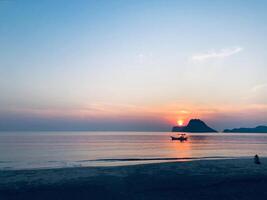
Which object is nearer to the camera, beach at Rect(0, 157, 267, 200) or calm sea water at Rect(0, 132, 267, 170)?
beach at Rect(0, 157, 267, 200)

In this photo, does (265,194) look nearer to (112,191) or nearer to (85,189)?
(112,191)

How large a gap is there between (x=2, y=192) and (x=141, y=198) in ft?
24.7

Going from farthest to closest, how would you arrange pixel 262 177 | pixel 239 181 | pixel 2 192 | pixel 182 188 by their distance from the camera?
pixel 262 177 → pixel 239 181 → pixel 182 188 → pixel 2 192

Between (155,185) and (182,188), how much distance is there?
173 centimetres

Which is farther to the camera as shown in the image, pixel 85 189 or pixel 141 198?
pixel 85 189

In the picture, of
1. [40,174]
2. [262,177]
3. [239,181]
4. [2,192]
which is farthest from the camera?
[40,174]

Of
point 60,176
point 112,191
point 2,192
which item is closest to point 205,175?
point 112,191

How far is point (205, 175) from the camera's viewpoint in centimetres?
2214

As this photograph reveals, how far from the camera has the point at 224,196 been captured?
51.4ft

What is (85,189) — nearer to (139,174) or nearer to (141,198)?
(141,198)

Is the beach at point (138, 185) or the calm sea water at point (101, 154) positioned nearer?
the beach at point (138, 185)

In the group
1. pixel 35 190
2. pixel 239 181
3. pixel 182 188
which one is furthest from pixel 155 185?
pixel 35 190

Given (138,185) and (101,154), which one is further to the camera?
(101,154)

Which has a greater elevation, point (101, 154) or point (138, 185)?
point (138, 185)
